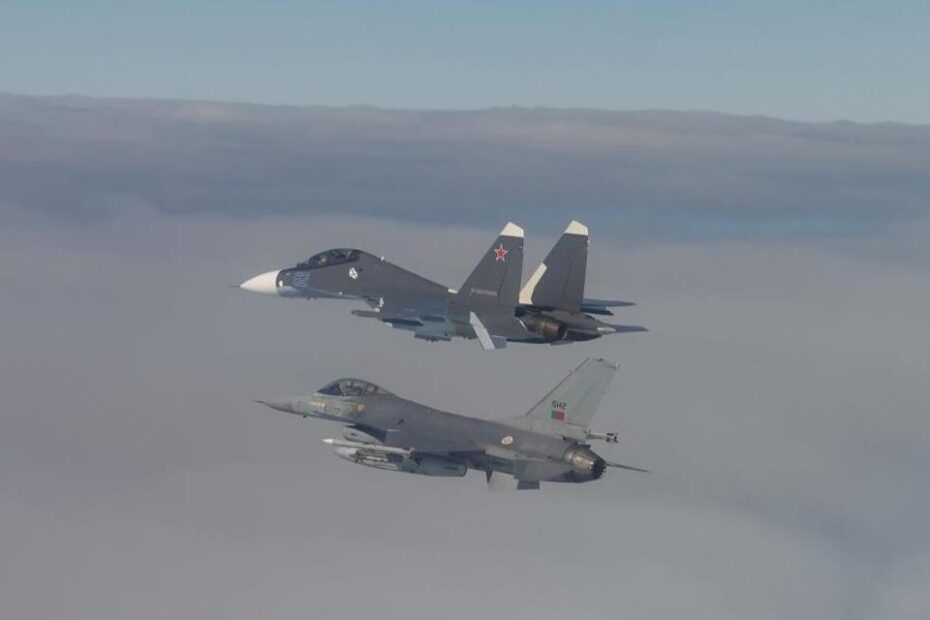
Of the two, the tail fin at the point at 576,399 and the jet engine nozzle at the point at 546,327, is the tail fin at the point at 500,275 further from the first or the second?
the tail fin at the point at 576,399

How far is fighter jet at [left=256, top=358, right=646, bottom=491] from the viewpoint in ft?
205

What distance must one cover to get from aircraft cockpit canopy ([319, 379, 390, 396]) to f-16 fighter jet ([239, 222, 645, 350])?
4764mm

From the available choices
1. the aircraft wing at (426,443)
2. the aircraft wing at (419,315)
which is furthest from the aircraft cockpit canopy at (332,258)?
the aircraft wing at (426,443)

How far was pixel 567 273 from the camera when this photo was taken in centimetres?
7062

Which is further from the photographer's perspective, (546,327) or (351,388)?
(546,327)

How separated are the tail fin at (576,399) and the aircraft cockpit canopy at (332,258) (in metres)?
15.2

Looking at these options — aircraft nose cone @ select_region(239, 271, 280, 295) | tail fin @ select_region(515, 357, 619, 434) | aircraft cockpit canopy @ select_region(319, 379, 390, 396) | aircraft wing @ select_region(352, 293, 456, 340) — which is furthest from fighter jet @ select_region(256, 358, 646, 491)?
aircraft nose cone @ select_region(239, 271, 280, 295)

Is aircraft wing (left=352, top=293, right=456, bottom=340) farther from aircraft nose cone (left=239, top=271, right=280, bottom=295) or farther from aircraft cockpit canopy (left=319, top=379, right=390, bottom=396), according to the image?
aircraft nose cone (left=239, top=271, right=280, bottom=295)

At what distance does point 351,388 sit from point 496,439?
688 cm

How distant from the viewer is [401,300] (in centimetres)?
7231

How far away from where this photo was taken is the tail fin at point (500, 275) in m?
69.6

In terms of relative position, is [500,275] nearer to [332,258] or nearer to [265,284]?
[332,258]

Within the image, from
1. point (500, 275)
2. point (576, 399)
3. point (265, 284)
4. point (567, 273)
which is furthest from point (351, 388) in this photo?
point (265, 284)

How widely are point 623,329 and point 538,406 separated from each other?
7.72 meters
